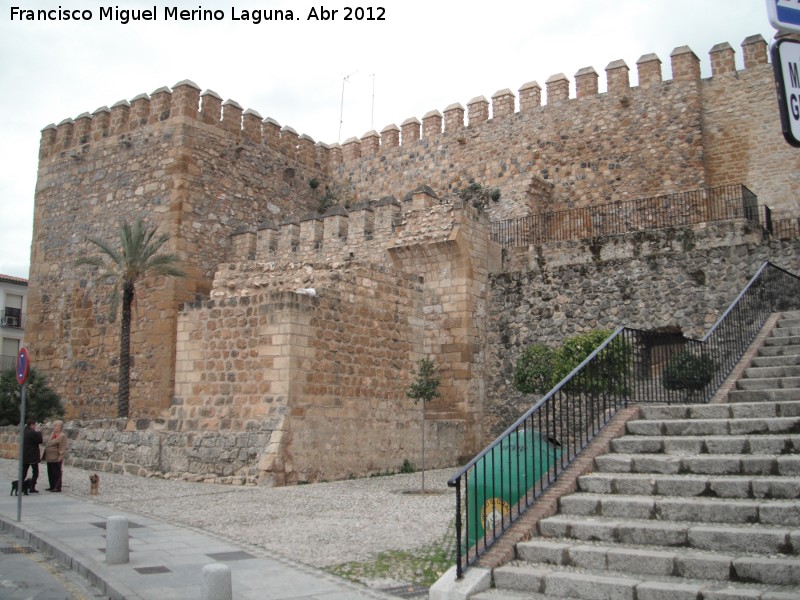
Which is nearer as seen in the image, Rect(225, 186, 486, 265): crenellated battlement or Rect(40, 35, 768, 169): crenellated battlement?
Rect(225, 186, 486, 265): crenellated battlement

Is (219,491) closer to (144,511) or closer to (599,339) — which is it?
(144,511)

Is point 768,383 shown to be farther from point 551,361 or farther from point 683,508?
point 551,361

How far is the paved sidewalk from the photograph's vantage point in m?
6.09

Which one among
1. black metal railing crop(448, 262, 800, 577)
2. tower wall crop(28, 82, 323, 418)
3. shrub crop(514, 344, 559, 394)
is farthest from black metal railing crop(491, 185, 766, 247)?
tower wall crop(28, 82, 323, 418)

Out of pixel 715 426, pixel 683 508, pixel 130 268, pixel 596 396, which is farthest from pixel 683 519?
pixel 130 268

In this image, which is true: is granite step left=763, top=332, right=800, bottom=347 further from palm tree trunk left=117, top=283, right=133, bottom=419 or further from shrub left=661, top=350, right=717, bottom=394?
palm tree trunk left=117, top=283, right=133, bottom=419

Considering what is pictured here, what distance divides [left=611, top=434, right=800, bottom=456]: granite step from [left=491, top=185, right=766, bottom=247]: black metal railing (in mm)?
9976

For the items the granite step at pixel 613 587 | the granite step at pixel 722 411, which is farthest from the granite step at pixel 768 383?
the granite step at pixel 613 587

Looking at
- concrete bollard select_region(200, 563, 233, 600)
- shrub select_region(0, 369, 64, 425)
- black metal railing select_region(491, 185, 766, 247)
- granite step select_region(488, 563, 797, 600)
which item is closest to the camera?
granite step select_region(488, 563, 797, 600)

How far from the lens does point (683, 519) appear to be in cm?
615

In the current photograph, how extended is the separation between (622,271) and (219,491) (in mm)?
9099

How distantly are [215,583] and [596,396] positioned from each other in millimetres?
5500

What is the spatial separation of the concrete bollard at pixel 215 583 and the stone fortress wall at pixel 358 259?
6670mm

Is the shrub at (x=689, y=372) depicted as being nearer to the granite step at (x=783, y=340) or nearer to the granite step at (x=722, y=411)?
the granite step at (x=722, y=411)
